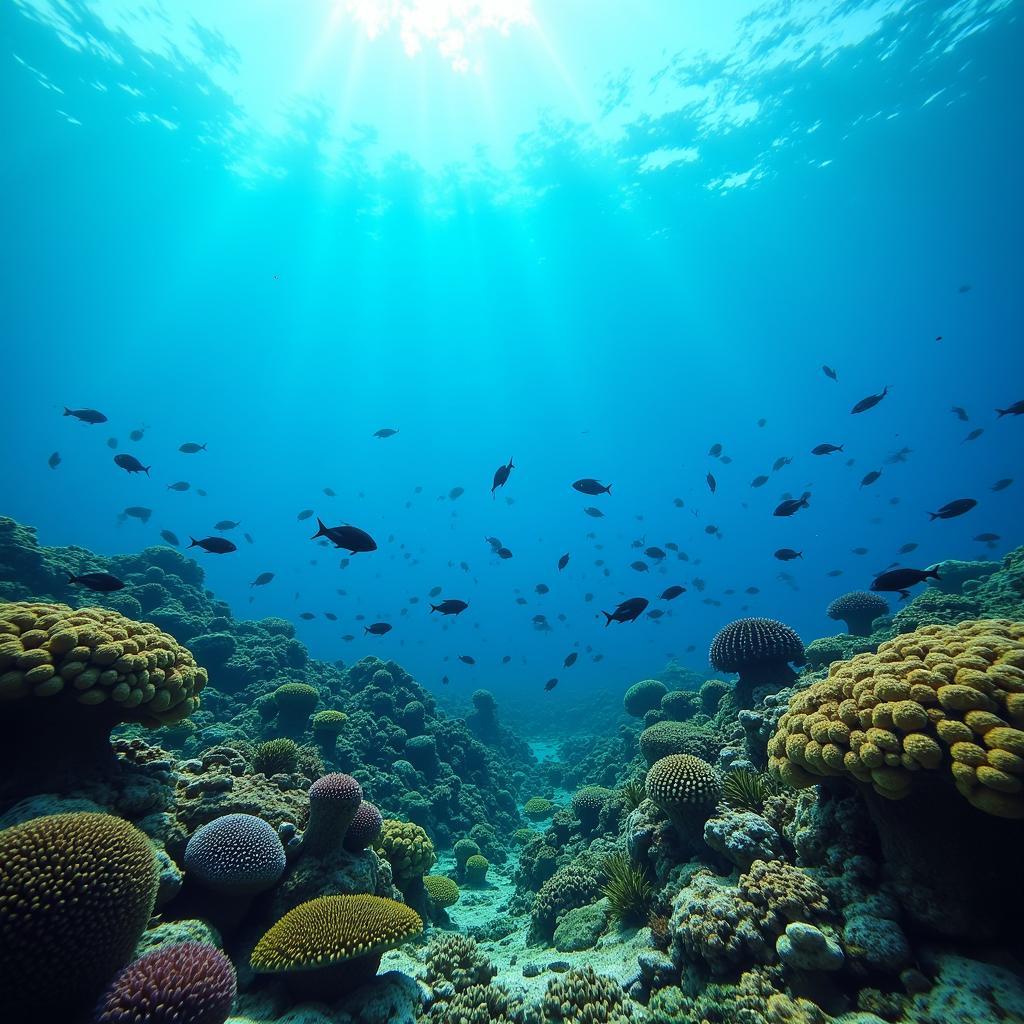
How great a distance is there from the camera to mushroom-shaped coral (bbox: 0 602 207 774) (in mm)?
3859

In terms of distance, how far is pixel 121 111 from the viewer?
3438cm

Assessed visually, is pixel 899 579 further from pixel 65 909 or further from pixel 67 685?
pixel 67 685

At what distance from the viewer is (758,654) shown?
27.2 feet

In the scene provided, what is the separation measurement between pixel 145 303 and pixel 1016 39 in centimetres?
9033

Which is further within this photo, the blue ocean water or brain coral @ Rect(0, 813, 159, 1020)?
the blue ocean water

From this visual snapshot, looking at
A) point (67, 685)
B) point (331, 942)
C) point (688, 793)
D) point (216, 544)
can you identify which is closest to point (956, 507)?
point (688, 793)

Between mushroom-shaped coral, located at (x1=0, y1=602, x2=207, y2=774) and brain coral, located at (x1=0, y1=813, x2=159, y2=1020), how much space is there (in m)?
1.57

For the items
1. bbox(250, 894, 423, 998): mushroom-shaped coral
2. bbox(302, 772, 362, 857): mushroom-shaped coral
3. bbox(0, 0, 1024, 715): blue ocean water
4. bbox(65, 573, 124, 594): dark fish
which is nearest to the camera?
bbox(250, 894, 423, 998): mushroom-shaped coral

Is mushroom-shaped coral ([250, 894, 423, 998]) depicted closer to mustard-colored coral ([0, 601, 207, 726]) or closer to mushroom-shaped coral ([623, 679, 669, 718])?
mustard-colored coral ([0, 601, 207, 726])

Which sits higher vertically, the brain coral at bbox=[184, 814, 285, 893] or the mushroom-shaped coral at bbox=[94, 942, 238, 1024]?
the mushroom-shaped coral at bbox=[94, 942, 238, 1024]

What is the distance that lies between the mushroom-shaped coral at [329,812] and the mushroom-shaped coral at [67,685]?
6.28ft

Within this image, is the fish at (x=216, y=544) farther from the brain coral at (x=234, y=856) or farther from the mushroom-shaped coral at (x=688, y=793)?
the mushroom-shaped coral at (x=688, y=793)

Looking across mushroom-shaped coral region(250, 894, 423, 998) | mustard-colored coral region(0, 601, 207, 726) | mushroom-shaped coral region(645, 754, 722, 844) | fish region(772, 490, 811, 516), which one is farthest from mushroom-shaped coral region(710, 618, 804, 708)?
mustard-colored coral region(0, 601, 207, 726)

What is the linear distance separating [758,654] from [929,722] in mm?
5240
